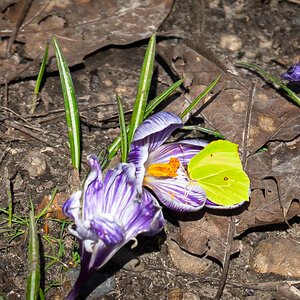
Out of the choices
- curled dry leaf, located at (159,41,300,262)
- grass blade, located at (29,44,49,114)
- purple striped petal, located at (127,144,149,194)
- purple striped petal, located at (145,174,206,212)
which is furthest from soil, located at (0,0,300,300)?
purple striped petal, located at (127,144,149,194)

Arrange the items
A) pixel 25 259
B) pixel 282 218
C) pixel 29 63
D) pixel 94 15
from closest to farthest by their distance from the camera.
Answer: pixel 25 259, pixel 282 218, pixel 29 63, pixel 94 15

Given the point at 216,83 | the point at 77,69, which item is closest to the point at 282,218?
the point at 216,83

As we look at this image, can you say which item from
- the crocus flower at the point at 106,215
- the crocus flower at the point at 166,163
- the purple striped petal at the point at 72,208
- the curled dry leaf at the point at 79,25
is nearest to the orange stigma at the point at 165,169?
the crocus flower at the point at 166,163

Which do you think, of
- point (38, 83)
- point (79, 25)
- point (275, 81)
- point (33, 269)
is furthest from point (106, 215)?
point (79, 25)

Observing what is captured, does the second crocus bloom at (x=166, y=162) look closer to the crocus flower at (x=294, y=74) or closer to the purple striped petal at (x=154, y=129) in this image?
the purple striped petal at (x=154, y=129)

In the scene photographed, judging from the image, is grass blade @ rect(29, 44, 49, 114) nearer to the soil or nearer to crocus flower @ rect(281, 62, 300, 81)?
the soil

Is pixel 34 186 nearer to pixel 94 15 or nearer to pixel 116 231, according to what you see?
pixel 116 231

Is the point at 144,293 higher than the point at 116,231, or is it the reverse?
the point at 116,231

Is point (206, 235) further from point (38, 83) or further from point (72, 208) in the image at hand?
point (38, 83)
